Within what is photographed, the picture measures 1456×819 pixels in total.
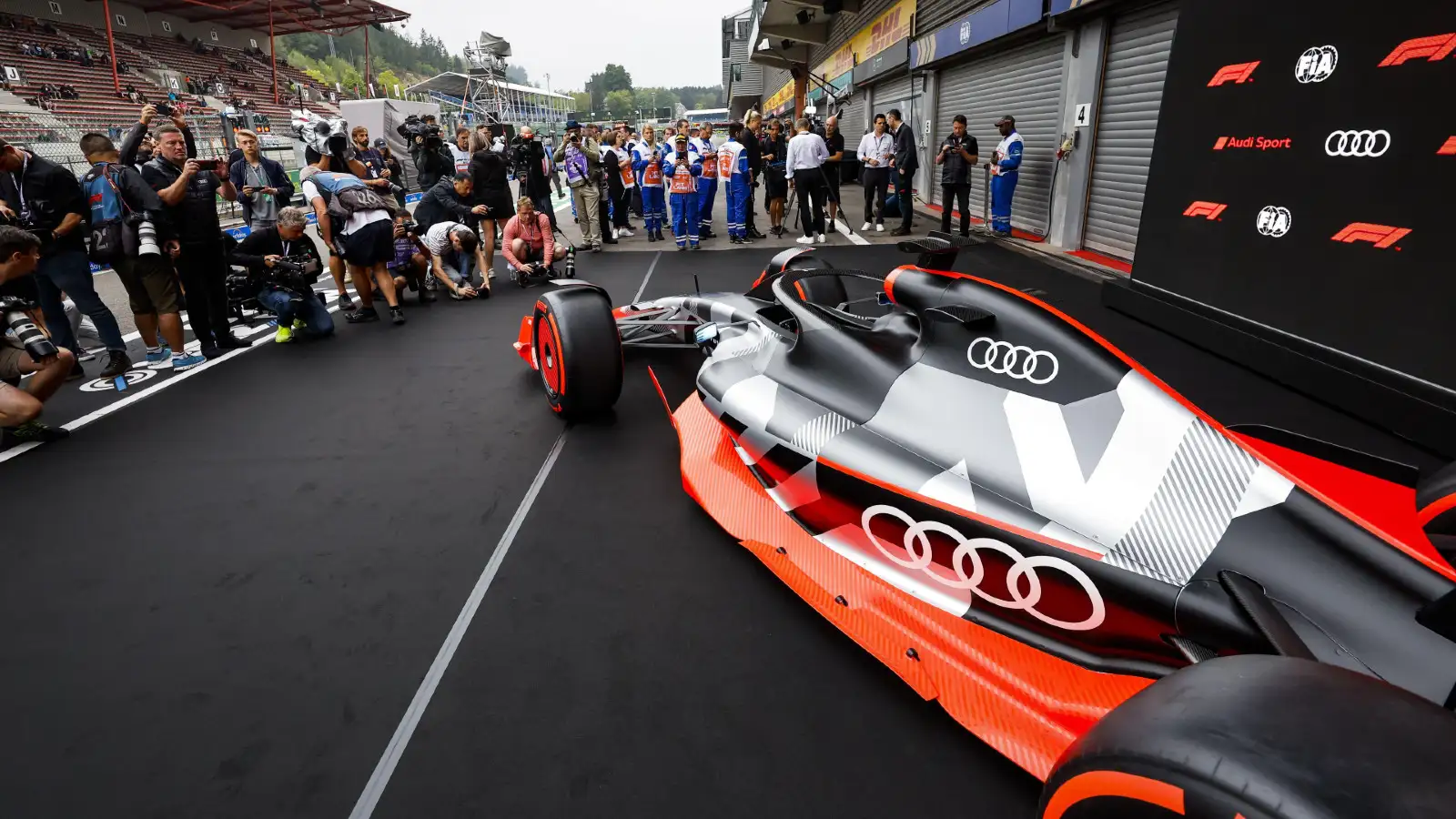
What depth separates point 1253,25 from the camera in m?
4.76

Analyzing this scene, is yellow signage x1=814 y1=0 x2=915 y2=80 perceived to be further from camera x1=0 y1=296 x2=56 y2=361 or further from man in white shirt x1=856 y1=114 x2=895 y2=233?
camera x1=0 y1=296 x2=56 y2=361

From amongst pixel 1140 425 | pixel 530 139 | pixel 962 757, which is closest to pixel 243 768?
pixel 962 757

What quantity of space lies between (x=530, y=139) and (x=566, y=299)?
7.55 m

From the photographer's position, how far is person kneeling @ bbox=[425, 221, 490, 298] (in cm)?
720

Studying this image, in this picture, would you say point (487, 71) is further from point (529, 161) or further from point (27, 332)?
→ point (27, 332)

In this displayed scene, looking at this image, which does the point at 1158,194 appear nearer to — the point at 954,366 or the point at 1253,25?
the point at 1253,25

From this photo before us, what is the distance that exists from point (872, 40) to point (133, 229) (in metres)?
17.5

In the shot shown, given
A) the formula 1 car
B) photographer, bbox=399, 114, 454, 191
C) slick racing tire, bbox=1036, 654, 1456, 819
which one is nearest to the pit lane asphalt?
the formula 1 car

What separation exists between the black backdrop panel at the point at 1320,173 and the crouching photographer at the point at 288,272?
23.3ft

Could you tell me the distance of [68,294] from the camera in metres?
4.63

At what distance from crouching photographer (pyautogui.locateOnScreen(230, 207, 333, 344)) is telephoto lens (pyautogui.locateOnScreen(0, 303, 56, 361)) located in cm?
207

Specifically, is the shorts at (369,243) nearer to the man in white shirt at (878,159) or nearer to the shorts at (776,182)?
the shorts at (776,182)

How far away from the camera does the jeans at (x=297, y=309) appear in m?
5.78

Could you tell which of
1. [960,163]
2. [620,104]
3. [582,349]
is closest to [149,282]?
[582,349]
